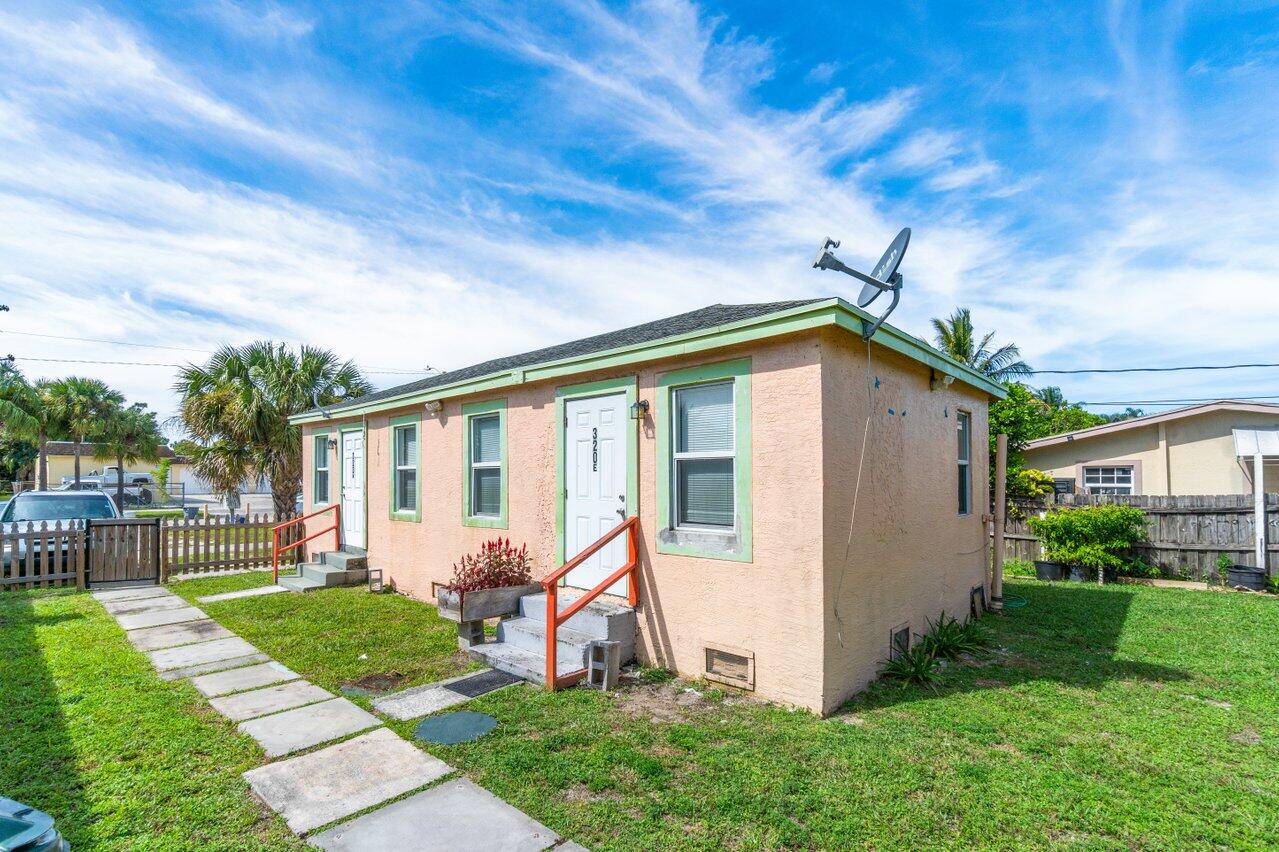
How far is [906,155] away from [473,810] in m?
10.3

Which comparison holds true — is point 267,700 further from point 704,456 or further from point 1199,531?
point 1199,531

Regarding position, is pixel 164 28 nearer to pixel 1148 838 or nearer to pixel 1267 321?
pixel 1148 838

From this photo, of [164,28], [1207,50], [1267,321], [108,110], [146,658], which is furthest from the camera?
[1267,321]

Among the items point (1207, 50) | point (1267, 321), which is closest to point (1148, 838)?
point (1207, 50)

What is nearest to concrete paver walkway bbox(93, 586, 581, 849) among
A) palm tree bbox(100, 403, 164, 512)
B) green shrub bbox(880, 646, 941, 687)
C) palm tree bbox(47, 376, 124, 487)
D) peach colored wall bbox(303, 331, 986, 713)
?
peach colored wall bbox(303, 331, 986, 713)

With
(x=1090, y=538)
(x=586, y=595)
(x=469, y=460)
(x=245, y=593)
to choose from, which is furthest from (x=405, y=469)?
(x=1090, y=538)

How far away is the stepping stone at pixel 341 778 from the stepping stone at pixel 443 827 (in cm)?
11

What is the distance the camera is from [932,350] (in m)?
5.68

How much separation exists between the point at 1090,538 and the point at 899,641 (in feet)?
26.0

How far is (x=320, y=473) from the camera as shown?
39.1ft

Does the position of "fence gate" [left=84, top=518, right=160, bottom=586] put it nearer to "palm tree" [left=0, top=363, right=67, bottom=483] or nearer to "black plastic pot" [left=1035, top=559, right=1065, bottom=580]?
"black plastic pot" [left=1035, top=559, right=1065, bottom=580]

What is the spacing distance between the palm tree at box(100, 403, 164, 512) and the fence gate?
1930 centimetres

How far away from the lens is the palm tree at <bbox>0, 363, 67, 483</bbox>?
22.6 metres

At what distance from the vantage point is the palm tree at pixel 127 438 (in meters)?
25.7
